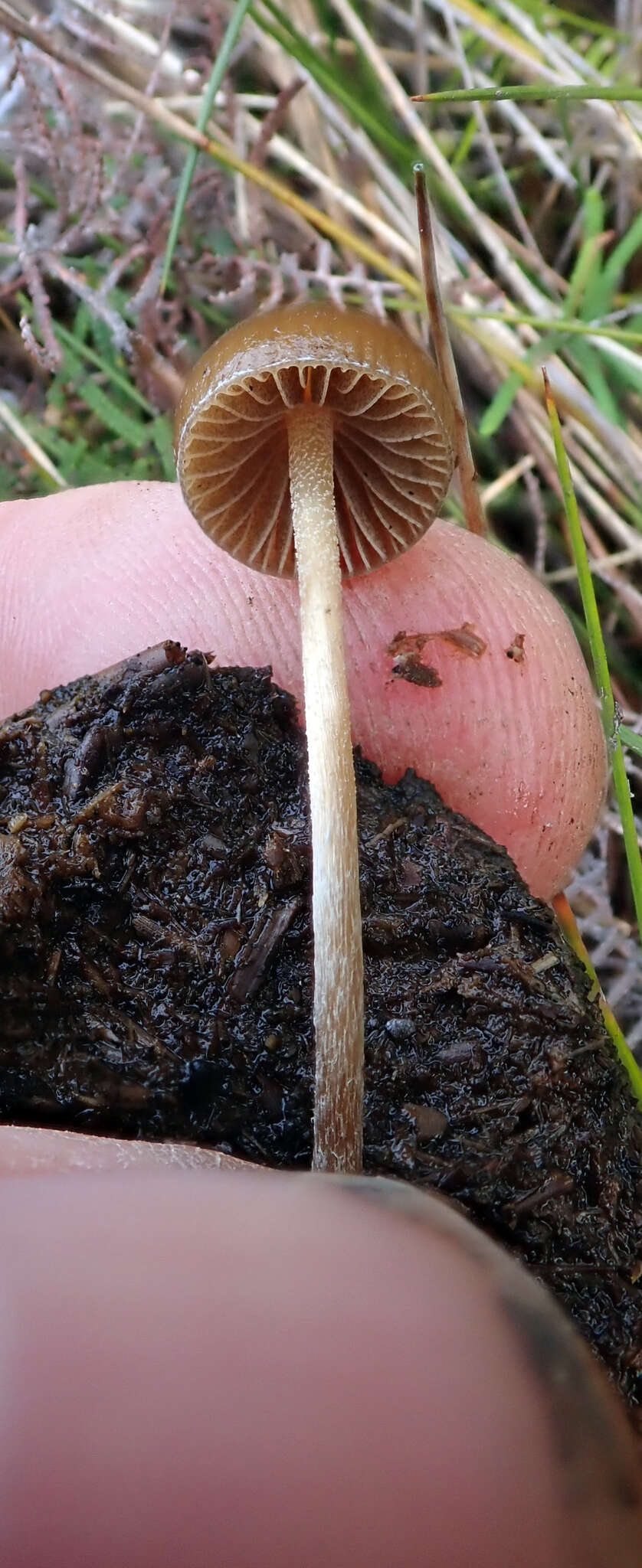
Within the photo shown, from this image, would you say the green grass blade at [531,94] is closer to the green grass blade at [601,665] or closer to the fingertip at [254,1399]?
the green grass blade at [601,665]

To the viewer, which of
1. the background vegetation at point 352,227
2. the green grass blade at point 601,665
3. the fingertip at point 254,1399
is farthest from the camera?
the background vegetation at point 352,227

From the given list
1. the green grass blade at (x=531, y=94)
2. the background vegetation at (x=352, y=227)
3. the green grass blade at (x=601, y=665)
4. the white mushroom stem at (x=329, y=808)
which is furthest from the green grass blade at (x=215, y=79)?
the green grass blade at (x=601, y=665)

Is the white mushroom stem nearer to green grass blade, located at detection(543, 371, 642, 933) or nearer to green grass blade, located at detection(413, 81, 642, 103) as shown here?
green grass blade, located at detection(543, 371, 642, 933)

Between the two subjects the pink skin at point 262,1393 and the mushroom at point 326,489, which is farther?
the mushroom at point 326,489

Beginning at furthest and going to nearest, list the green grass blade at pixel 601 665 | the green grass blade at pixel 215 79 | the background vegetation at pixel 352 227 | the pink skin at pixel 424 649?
the background vegetation at pixel 352 227, the green grass blade at pixel 215 79, the pink skin at pixel 424 649, the green grass blade at pixel 601 665

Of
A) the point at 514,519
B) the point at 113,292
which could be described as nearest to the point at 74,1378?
the point at 514,519

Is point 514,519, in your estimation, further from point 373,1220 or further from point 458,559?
point 373,1220
